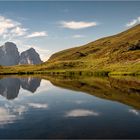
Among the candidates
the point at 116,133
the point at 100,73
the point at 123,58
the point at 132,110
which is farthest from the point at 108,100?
the point at 123,58

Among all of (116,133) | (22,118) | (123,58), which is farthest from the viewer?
(123,58)

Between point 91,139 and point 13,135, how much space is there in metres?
8.11

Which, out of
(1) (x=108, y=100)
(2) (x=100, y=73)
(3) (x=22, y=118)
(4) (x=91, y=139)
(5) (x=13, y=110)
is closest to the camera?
(4) (x=91, y=139)

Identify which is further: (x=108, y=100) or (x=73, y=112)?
(x=108, y=100)

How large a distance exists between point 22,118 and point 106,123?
1160 centimetres

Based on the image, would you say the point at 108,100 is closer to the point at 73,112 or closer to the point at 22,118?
the point at 73,112

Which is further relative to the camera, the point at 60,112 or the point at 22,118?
the point at 60,112

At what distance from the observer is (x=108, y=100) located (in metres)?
53.8

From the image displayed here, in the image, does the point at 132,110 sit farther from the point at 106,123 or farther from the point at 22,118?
the point at 22,118

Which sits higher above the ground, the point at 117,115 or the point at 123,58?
the point at 123,58

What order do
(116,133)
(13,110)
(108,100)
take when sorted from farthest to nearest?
(108,100), (13,110), (116,133)

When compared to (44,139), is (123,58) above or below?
above

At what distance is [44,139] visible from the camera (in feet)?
86.5

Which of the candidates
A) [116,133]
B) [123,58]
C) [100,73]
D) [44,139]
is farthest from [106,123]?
[123,58]
